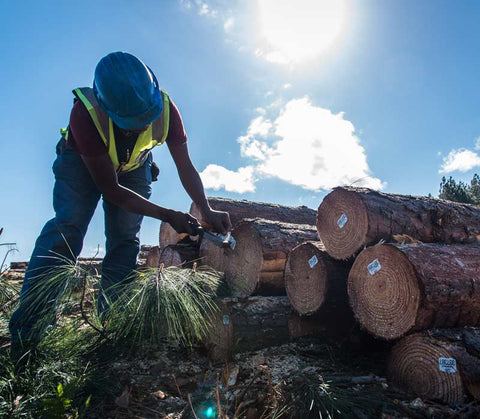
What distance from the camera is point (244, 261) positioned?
119 inches

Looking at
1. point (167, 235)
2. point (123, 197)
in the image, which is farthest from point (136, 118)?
point (167, 235)

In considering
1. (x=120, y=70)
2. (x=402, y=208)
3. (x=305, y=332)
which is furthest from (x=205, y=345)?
(x=120, y=70)

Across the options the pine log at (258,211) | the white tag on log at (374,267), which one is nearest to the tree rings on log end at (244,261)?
the white tag on log at (374,267)

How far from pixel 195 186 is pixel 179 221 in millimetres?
590

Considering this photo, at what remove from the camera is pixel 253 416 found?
5.56 ft

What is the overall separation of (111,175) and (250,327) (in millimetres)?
1369

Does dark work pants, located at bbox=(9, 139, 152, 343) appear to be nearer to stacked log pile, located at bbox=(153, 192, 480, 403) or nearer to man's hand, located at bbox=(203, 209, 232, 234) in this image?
man's hand, located at bbox=(203, 209, 232, 234)

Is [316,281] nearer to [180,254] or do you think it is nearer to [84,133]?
[180,254]

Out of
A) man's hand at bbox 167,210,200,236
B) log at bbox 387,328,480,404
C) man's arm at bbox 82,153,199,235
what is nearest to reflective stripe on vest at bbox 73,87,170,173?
man's arm at bbox 82,153,199,235

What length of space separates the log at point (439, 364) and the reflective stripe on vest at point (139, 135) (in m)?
2.02

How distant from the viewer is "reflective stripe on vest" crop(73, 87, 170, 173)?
231cm

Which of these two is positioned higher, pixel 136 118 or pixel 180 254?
pixel 136 118

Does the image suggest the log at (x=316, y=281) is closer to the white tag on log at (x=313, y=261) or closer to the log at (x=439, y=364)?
the white tag on log at (x=313, y=261)

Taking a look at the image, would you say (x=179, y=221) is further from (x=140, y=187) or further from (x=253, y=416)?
(x=253, y=416)
